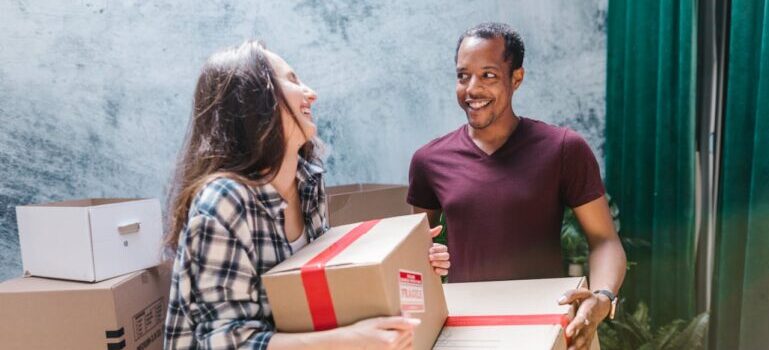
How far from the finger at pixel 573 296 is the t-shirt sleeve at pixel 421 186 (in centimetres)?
56

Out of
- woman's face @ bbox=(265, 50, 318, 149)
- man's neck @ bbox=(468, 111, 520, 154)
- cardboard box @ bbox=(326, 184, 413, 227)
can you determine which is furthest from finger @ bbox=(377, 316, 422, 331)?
cardboard box @ bbox=(326, 184, 413, 227)

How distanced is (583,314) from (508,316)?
171mm

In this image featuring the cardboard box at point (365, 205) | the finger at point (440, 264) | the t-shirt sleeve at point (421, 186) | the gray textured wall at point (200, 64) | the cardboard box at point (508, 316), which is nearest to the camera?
the cardboard box at point (508, 316)

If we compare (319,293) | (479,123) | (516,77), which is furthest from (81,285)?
(516,77)

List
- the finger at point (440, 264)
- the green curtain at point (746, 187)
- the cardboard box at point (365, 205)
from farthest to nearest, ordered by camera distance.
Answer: the cardboard box at point (365, 205) → the green curtain at point (746, 187) → the finger at point (440, 264)

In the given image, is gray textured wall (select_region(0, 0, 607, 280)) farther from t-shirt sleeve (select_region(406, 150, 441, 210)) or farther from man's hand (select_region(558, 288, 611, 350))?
man's hand (select_region(558, 288, 611, 350))

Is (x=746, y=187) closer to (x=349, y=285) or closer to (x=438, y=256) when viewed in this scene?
(x=438, y=256)

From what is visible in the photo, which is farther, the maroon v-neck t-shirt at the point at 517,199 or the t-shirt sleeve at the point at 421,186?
the t-shirt sleeve at the point at 421,186

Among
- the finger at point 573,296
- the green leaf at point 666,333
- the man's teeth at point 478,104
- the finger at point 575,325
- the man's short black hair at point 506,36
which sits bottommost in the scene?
the green leaf at point 666,333

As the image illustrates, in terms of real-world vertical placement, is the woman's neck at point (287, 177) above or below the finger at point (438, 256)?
above

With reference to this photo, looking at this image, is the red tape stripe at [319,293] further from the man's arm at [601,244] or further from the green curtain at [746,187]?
the green curtain at [746,187]

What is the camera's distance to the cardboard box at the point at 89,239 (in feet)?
4.74

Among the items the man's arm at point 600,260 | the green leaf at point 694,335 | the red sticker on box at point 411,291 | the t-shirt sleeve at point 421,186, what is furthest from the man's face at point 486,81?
the green leaf at point 694,335

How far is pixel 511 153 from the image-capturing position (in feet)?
4.92
